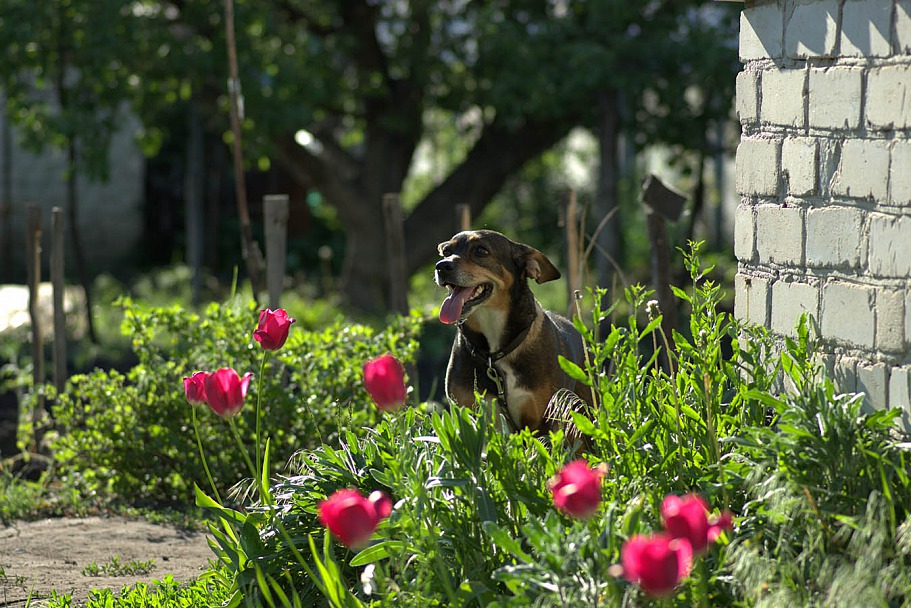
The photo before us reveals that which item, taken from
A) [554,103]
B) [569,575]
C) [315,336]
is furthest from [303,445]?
[554,103]

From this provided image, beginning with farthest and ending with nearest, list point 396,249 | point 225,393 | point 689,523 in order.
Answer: point 396,249, point 225,393, point 689,523

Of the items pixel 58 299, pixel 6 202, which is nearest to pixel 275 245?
pixel 58 299

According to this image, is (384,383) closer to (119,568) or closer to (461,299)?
(461,299)

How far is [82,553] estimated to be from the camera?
474 cm

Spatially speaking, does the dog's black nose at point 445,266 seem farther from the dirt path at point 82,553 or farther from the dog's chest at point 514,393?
the dirt path at point 82,553

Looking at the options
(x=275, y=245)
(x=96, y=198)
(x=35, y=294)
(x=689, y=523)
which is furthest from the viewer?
(x=96, y=198)

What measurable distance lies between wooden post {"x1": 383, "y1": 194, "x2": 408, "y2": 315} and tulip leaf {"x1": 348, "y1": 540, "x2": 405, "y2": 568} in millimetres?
3525

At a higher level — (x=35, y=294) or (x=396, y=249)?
(x=396, y=249)

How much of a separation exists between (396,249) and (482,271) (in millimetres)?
2111

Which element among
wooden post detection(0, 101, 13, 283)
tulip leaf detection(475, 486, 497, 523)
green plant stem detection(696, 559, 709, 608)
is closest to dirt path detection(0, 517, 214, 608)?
tulip leaf detection(475, 486, 497, 523)

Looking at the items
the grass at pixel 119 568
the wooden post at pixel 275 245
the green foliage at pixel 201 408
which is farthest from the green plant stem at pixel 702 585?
the wooden post at pixel 275 245

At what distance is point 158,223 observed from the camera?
53.6ft

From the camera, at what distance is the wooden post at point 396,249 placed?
6516mm

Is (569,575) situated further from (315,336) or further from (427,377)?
(427,377)
